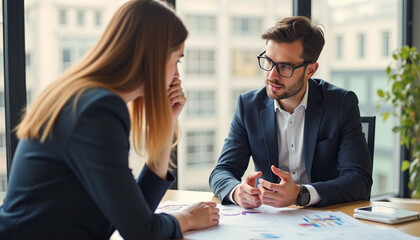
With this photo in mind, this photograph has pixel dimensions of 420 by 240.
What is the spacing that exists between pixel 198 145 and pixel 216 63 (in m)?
1.32

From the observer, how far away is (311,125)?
2201 millimetres

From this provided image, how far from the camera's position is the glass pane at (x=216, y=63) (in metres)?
6.87

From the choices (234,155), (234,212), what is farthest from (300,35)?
(234,212)

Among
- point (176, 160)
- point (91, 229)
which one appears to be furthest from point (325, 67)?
point (91, 229)

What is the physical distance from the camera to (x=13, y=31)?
2.43m

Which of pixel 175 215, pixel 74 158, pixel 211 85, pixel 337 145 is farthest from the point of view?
pixel 211 85

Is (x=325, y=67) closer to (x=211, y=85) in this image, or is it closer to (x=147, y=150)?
(x=211, y=85)

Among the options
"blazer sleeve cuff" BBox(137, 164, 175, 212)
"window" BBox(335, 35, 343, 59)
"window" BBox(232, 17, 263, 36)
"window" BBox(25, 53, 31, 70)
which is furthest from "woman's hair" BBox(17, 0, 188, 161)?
"window" BBox(232, 17, 263, 36)

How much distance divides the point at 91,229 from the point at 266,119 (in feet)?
3.93

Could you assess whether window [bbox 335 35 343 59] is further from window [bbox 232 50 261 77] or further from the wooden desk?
the wooden desk

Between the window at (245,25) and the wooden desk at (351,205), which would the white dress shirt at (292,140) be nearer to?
the wooden desk at (351,205)

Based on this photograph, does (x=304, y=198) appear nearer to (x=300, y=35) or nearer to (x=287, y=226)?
(x=287, y=226)

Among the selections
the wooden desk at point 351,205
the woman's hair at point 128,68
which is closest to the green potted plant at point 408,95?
the wooden desk at point 351,205

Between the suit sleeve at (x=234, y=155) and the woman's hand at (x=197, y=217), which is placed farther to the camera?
the suit sleeve at (x=234, y=155)
